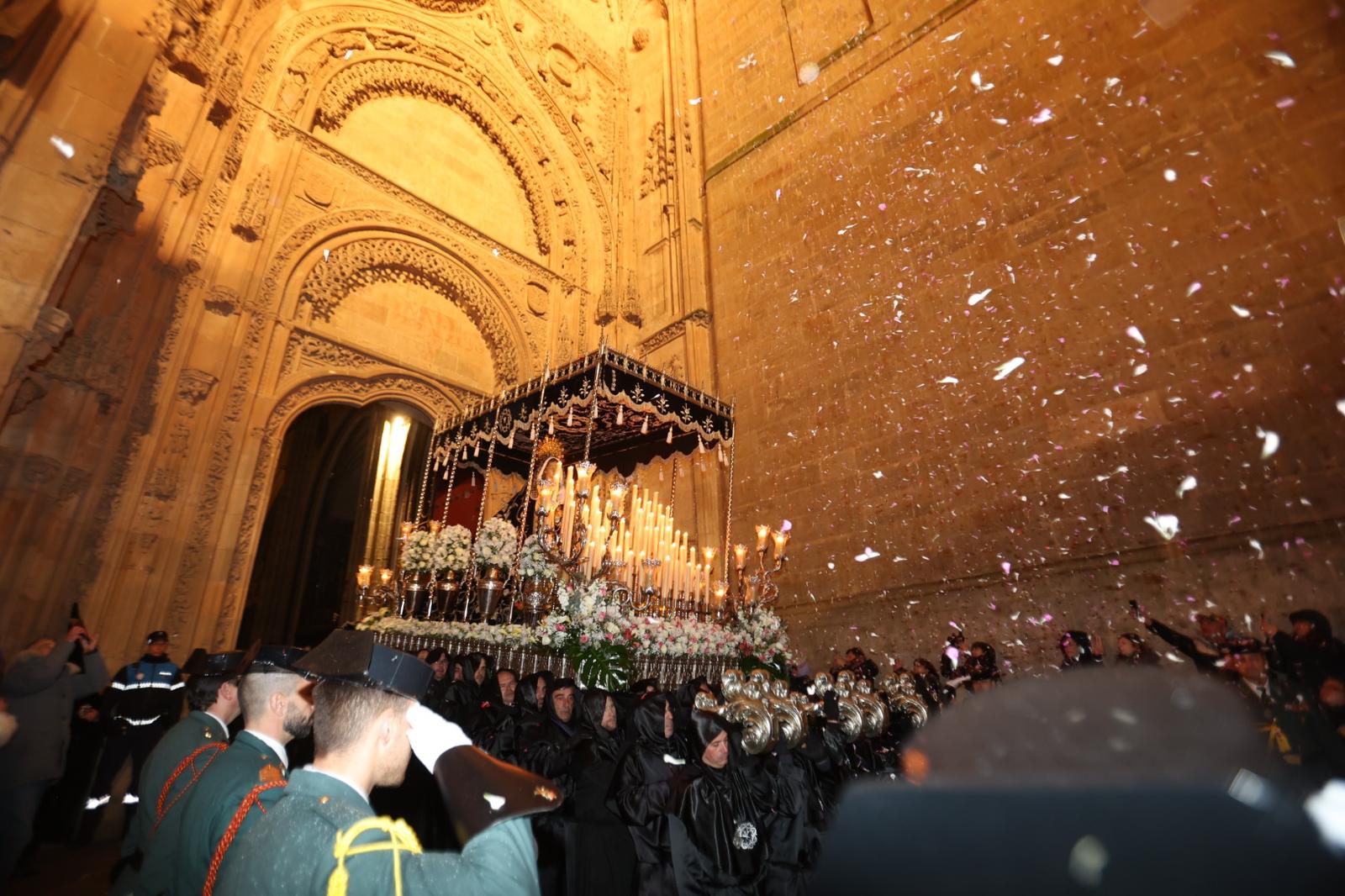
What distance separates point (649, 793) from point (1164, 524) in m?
5.19

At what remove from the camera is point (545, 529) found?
5.89 metres

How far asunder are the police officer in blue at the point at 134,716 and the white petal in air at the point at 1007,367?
8.46 metres

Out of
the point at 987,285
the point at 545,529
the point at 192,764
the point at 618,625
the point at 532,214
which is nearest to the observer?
the point at 192,764

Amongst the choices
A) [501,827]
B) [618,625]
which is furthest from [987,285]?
[501,827]

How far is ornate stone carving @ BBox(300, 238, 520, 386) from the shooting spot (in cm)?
837

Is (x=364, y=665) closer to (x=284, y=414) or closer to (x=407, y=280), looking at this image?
(x=284, y=414)

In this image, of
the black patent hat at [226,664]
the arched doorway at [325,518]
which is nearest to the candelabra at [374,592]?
the arched doorway at [325,518]

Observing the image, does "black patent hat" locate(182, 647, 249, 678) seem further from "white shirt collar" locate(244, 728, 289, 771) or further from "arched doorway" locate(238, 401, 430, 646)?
"arched doorway" locate(238, 401, 430, 646)

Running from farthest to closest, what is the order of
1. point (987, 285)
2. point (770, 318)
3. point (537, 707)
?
point (770, 318) → point (987, 285) → point (537, 707)

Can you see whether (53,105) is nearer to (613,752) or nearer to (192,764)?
(192,764)

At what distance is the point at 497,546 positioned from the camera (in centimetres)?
651

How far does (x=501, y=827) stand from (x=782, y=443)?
773 cm

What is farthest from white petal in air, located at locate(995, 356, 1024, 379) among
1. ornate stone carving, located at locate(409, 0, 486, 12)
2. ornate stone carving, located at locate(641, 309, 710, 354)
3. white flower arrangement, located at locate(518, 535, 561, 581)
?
ornate stone carving, located at locate(409, 0, 486, 12)

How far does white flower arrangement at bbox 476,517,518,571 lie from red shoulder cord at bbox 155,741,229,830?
14.9 feet
